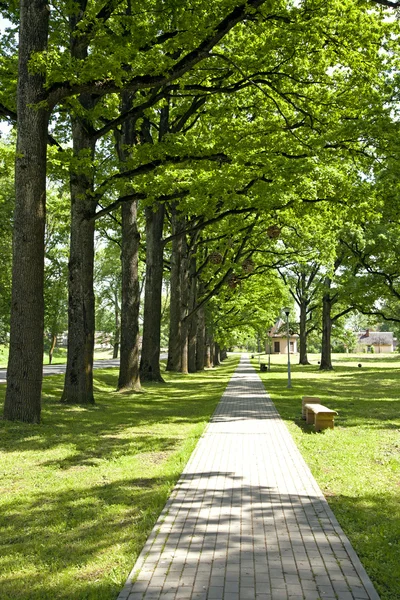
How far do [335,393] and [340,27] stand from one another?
1240 cm

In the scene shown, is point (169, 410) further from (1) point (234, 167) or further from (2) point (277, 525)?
(2) point (277, 525)

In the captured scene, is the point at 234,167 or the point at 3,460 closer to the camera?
the point at 3,460

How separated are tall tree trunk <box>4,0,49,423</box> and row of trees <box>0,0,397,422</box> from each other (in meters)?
0.02

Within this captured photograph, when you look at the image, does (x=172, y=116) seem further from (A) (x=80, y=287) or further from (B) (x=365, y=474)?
(B) (x=365, y=474)

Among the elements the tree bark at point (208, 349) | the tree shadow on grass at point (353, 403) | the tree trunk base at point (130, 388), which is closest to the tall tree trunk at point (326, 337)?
the tree bark at point (208, 349)

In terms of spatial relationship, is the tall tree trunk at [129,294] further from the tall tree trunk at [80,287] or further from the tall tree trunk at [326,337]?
the tall tree trunk at [326,337]

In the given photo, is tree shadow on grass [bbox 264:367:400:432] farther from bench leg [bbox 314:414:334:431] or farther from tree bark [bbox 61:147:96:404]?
tree bark [bbox 61:147:96:404]

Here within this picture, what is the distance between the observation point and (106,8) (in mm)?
12609

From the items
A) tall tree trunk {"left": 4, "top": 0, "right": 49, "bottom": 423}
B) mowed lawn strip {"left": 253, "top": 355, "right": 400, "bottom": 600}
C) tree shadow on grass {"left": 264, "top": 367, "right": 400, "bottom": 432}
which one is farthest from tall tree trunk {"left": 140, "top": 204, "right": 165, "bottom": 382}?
tall tree trunk {"left": 4, "top": 0, "right": 49, "bottom": 423}

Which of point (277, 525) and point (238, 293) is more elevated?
point (238, 293)

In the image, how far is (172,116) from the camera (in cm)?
2083

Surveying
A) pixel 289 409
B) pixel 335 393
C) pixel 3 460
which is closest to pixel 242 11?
pixel 3 460

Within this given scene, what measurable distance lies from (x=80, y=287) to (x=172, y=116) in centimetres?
940

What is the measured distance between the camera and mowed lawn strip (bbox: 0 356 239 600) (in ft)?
14.3
